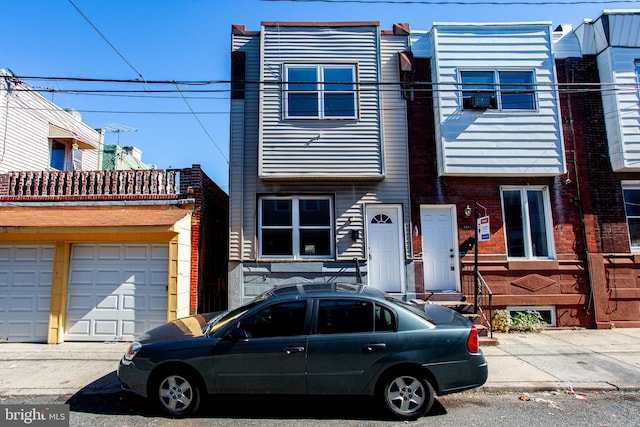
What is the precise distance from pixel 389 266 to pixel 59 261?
25.6 feet

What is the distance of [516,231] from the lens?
9.37 m

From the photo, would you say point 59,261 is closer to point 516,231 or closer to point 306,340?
point 306,340

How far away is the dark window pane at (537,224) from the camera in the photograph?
367 inches

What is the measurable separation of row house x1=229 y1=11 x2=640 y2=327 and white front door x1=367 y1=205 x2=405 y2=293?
4 cm

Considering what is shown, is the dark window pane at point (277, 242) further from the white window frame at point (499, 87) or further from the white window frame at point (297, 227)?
the white window frame at point (499, 87)

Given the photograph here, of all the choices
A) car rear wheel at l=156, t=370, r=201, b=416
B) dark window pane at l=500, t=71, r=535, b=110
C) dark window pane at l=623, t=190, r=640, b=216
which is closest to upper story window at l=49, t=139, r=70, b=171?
car rear wheel at l=156, t=370, r=201, b=416

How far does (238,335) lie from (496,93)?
8988 millimetres

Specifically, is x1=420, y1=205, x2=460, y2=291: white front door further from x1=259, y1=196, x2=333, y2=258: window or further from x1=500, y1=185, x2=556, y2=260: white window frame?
x1=259, y1=196, x2=333, y2=258: window

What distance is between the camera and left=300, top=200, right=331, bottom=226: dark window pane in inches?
363

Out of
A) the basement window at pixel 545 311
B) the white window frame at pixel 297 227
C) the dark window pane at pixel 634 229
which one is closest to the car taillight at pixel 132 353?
the white window frame at pixel 297 227

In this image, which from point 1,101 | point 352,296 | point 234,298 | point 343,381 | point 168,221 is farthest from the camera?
point 1,101

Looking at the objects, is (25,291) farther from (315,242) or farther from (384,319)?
(384,319)

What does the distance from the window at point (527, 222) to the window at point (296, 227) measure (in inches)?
186

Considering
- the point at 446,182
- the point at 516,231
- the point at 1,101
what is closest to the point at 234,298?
the point at 446,182
